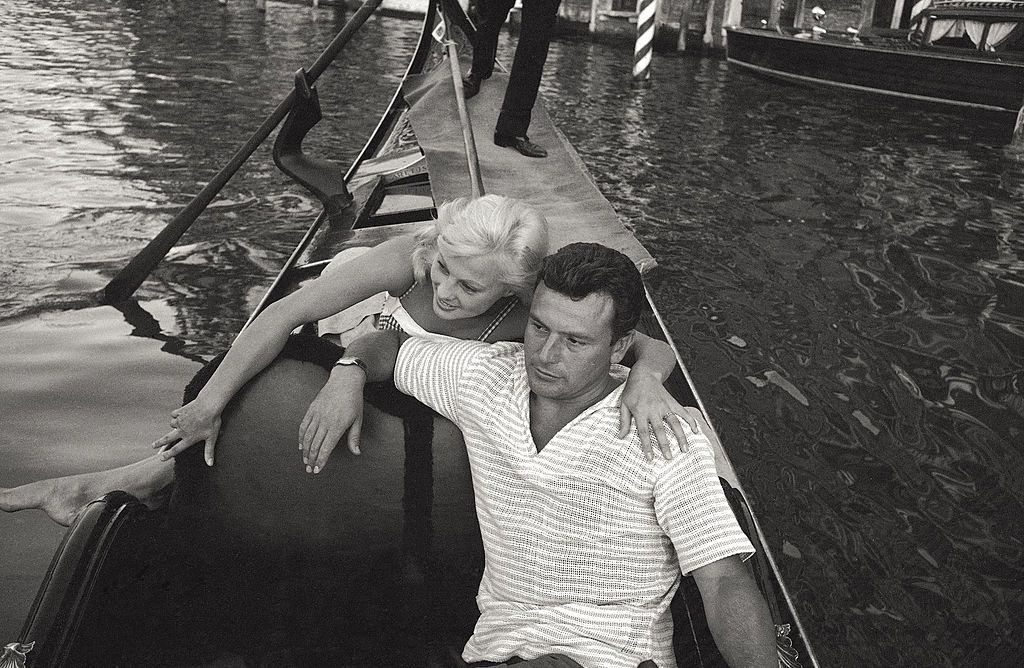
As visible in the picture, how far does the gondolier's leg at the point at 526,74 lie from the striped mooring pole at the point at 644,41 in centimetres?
640

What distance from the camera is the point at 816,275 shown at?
14.9 ft

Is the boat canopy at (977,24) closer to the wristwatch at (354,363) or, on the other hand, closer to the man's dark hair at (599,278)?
the man's dark hair at (599,278)

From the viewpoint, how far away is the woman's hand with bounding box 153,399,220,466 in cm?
143

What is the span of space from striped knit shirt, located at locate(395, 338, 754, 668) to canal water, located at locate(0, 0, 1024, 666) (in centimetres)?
96

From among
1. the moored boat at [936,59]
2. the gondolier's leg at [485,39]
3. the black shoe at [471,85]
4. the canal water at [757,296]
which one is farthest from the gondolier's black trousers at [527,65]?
the moored boat at [936,59]

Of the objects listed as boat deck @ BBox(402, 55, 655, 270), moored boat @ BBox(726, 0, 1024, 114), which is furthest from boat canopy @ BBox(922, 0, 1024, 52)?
boat deck @ BBox(402, 55, 655, 270)

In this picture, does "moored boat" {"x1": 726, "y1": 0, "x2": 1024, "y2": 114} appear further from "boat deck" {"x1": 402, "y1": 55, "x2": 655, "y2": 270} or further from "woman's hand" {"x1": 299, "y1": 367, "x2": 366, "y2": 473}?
"woman's hand" {"x1": 299, "y1": 367, "x2": 366, "y2": 473}

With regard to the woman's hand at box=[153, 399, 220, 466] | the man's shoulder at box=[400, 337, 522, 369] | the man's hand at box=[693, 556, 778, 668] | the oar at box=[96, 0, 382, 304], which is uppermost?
the man's shoulder at box=[400, 337, 522, 369]

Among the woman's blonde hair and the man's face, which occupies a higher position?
the woman's blonde hair

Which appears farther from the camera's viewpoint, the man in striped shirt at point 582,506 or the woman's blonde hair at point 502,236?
the woman's blonde hair at point 502,236

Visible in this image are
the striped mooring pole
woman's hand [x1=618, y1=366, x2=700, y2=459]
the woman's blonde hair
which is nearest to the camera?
woman's hand [x1=618, y1=366, x2=700, y2=459]

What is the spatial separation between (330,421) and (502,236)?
0.41 metres

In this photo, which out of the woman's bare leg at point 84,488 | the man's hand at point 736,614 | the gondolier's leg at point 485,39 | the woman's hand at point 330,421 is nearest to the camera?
the man's hand at point 736,614

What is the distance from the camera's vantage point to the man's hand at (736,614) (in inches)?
46.2
